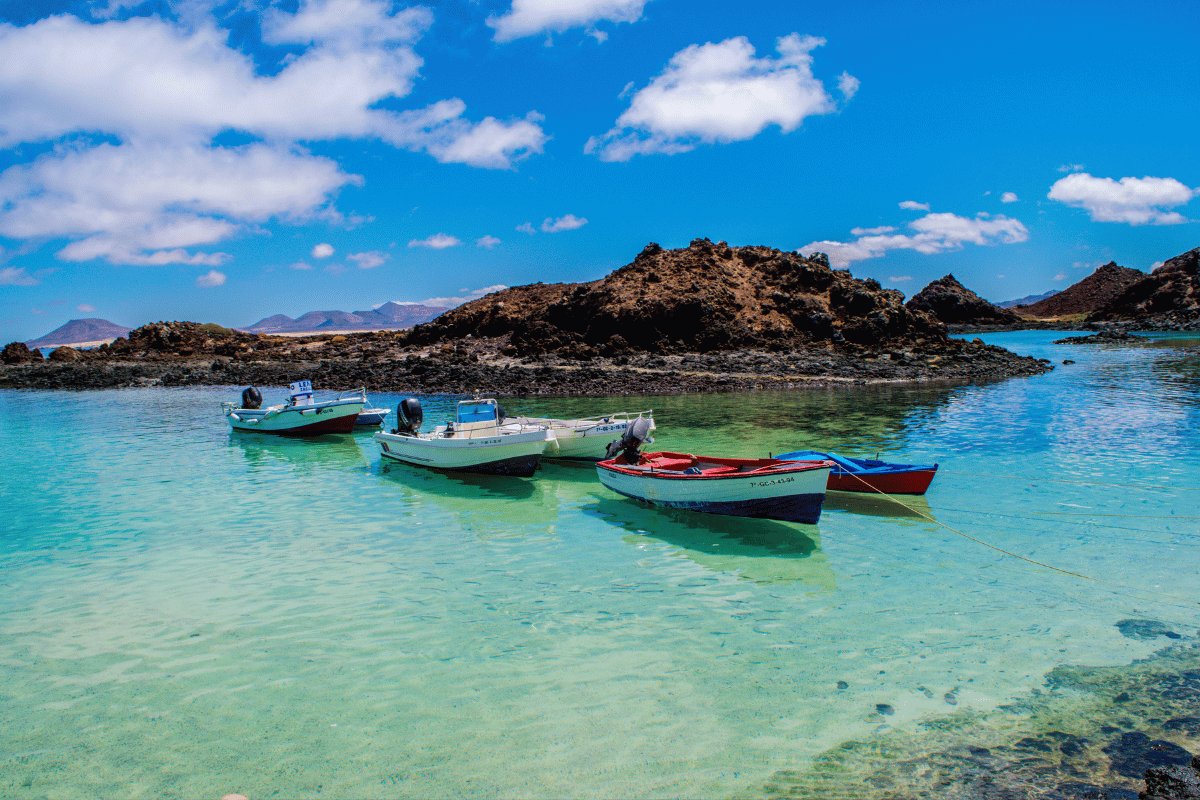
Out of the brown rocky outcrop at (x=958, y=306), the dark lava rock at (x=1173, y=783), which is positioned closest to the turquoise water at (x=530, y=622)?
the dark lava rock at (x=1173, y=783)

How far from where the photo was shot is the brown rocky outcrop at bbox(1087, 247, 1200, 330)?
95188mm

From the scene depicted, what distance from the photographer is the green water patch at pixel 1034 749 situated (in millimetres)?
5430

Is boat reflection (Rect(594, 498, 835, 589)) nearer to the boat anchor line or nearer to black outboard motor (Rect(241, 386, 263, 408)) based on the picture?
the boat anchor line

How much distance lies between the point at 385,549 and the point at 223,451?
626 inches

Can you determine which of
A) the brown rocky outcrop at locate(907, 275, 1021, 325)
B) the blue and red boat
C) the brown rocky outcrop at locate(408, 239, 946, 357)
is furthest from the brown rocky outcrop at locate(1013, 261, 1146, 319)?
the blue and red boat

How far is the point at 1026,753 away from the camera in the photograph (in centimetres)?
584

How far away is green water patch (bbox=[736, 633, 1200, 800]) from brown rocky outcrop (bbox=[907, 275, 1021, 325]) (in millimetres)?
149916

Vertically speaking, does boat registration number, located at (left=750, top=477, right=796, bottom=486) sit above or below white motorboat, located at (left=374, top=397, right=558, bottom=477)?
below

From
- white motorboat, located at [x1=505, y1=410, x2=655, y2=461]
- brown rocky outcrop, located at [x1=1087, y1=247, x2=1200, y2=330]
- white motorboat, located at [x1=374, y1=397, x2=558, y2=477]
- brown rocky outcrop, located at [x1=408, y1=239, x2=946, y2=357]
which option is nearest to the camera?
white motorboat, located at [x1=374, y1=397, x2=558, y2=477]

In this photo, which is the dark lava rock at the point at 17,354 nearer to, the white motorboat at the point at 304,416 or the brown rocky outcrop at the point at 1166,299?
the white motorboat at the point at 304,416

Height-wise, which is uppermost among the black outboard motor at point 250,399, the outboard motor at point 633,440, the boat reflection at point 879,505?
the black outboard motor at point 250,399

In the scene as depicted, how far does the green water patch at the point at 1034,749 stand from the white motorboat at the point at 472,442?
38.6 ft

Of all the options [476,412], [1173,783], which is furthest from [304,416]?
[1173,783]

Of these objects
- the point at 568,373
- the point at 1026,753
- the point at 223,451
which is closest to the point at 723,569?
the point at 1026,753
